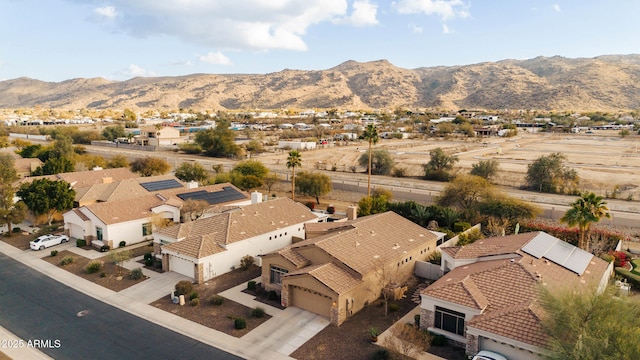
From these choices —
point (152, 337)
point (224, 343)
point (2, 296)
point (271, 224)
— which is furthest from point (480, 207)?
point (2, 296)

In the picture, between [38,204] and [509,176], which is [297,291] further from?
[509,176]

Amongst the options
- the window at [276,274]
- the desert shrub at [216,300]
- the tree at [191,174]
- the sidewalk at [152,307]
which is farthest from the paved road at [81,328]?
the tree at [191,174]

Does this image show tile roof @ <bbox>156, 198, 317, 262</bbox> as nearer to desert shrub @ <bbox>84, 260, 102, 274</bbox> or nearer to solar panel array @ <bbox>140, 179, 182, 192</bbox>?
desert shrub @ <bbox>84, 260, 102, 274</bbox>

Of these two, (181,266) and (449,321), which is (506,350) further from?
(181,266)

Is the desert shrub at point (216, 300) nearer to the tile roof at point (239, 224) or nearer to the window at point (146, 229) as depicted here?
the tile roof at point (239, 224)

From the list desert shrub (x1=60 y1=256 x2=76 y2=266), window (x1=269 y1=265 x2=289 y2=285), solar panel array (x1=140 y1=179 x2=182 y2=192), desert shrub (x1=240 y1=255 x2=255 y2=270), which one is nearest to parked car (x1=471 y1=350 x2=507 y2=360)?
window (x1=269 y1=265 x2=289 y2=285)

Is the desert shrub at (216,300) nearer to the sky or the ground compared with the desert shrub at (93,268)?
nearer to the ground
